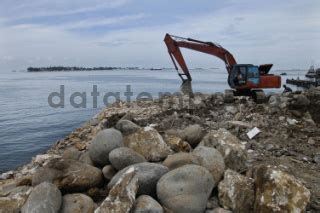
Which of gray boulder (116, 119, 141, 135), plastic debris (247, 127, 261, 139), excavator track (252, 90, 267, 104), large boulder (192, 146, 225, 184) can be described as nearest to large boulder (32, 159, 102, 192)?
gray boulder (116, 119, 141, 135)

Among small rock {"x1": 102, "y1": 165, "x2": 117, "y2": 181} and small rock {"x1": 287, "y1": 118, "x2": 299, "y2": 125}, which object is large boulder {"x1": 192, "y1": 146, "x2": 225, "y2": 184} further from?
small rock {"x1": 287, "y1": 118, "x2": 299, "y2": 125}

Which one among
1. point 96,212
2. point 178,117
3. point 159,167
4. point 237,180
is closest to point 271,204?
point 237,180

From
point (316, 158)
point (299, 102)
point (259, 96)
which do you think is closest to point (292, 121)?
point (316, 158)

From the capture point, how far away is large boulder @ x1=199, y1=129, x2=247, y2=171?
781cm

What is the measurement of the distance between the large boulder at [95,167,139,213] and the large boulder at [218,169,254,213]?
1.51 metres

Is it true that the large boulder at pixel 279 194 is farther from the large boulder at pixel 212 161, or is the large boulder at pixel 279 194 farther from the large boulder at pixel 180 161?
the large boulder at pixel 180 161

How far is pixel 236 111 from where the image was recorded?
15.4 meters

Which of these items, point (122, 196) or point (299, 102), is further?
point (299, 102)

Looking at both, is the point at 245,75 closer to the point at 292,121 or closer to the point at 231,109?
the point at 231,109

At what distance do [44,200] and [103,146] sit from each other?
6.05ft

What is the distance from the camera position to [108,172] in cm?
729

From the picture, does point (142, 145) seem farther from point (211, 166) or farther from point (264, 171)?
point (264, 171)

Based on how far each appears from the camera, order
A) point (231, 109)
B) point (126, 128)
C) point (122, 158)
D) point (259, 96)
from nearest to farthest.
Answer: point (122, 158) < point (126, 128) < point (231, 109) < point (259, 96)

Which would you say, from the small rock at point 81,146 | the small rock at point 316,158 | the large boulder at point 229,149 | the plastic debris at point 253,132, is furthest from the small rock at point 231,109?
the large boulder at point 229,149
